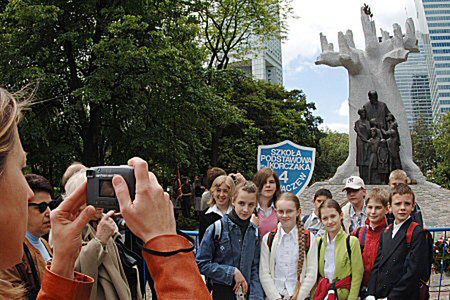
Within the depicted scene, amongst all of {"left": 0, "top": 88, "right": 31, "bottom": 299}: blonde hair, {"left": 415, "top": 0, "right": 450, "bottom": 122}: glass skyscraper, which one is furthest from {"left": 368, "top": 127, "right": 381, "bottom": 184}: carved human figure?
{"left": 415, "top": 0, "right": 450, "bottom": 122}: glass skyscraper

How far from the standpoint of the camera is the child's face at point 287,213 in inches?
168

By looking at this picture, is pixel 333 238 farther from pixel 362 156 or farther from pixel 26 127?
pixel 362 156

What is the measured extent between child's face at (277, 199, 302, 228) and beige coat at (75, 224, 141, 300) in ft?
6.01

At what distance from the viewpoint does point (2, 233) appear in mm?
1085

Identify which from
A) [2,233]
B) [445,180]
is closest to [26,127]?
[2,233]

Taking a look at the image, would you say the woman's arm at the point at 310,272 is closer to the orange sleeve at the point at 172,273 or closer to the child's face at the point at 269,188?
the child's face at the point at 269,188

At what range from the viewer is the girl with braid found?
406 cm

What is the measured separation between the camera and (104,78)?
11930 millimetres

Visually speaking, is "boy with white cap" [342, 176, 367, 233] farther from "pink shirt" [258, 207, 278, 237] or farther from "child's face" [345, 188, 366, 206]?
"pink shirt" [258, 207, 278, 237]

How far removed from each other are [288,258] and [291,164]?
3.76 meters

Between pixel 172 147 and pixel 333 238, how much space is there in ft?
32.0

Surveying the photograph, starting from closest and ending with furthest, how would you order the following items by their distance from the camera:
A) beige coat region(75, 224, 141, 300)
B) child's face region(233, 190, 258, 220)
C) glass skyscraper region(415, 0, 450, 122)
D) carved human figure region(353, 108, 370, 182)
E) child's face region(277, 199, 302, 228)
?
beige coat region(75, 224, 141, 300), child's face region(233, 190, 258, 220), child's face region(277, 199, 302, 228), carved human figure region(353, 108, 370, 182), glass skyscraper region(415, 0, 450, 122)

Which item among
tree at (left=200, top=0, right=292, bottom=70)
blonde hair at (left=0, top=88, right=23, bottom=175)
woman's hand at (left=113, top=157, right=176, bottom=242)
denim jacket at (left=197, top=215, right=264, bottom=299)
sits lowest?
denim jacket at (left=197, top=215, right=264, bottom=299)

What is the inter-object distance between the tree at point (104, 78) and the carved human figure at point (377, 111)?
493 cm
